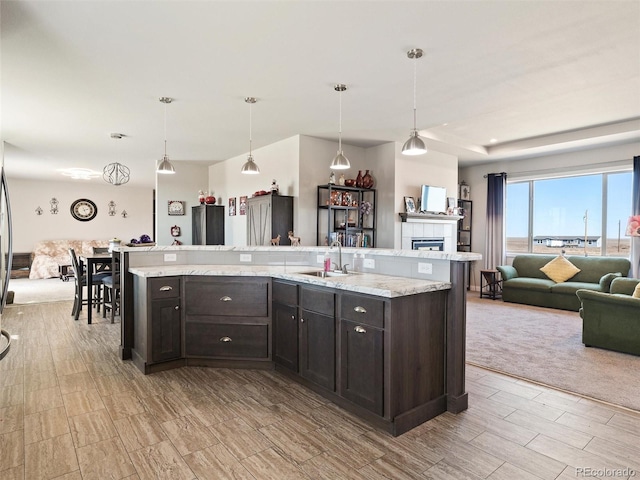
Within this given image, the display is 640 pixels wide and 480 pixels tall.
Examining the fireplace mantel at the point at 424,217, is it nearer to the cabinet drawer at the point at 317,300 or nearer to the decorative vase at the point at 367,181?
the decorative vase at the point at 367,181

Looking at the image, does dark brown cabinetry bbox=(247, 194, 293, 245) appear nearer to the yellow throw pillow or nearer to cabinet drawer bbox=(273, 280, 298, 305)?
cabinet drawer bbox=(273, 280, 298, 305)

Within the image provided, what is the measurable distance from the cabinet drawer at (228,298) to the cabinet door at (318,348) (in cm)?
53

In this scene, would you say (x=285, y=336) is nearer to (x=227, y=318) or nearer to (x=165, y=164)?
(x=227, y=318)

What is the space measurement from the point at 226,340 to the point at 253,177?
13.1 feet

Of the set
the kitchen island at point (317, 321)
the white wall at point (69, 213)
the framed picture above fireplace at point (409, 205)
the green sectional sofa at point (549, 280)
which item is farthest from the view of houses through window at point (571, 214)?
the white wall at point (69, 213)

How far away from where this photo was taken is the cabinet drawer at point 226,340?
352cm

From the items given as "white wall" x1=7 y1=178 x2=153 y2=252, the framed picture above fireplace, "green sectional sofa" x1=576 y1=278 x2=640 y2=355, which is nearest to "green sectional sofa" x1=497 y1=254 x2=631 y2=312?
"green sectional sofa" x1=576 y1=278 x2=640 y2=355

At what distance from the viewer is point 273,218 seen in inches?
229

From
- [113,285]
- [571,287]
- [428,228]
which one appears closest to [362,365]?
[113,285]

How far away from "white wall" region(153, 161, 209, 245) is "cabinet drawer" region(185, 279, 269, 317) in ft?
16.4

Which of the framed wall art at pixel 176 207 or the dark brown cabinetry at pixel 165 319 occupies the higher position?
the framed wall art at pixel 176 207

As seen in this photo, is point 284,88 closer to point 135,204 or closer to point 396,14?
point 396,14

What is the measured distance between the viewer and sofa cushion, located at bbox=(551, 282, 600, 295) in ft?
20.0

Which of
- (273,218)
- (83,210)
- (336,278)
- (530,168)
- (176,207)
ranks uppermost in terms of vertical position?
(530,168)
